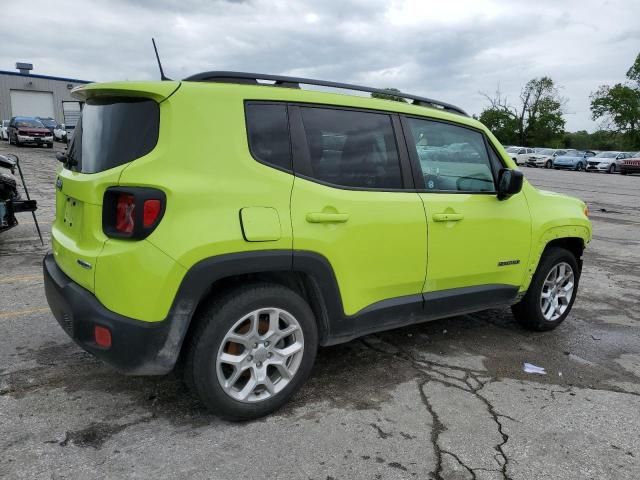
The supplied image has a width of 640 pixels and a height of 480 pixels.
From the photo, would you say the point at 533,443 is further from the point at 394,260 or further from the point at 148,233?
the point at 148,233

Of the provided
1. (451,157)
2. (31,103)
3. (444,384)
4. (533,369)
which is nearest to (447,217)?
(451,157)

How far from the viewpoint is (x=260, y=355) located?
9.63 ft

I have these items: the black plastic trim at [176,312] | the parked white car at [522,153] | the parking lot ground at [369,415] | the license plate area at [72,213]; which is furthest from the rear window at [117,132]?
the parked white car at [522,153]

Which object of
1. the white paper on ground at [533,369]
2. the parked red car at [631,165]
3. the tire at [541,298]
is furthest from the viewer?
the parked red car at [631,165]

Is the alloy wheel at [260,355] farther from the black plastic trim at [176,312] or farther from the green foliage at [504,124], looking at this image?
the green foliage at [504,124]

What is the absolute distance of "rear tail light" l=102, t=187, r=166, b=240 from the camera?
253cm

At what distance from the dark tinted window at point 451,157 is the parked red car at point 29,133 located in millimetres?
31722

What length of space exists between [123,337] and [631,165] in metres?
Result: 37.3

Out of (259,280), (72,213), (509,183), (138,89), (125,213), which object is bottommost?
(259,280)

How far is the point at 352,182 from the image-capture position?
10.6ft

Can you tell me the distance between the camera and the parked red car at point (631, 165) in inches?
1300

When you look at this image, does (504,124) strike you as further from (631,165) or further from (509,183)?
(509,183)

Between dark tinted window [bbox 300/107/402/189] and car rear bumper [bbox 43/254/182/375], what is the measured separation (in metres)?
1.22

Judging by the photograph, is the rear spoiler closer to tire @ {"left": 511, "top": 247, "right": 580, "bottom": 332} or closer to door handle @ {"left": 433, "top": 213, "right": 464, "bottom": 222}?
door handle @ {"left": 433, "top": 213, "right": 464, "bottom": 222}
